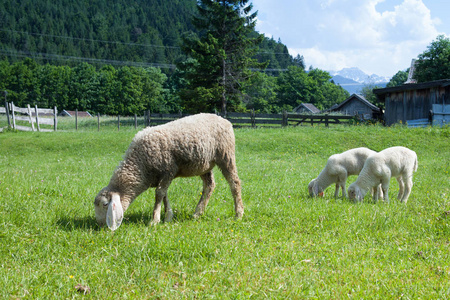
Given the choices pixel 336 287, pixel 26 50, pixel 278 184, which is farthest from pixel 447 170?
pixel 26 50

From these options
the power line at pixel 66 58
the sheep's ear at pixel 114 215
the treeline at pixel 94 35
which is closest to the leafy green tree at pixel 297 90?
the treeline at pixel 94 35

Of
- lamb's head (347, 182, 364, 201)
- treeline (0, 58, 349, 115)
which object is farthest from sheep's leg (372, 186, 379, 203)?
treeline (0, 58, 349, 115)

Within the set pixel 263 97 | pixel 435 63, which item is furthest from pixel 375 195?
pixel 263 97

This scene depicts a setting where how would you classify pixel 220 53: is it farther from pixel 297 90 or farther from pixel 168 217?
pixel 297 90

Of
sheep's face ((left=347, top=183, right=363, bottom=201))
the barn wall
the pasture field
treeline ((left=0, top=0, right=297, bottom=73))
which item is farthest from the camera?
treeline ((left=0, top=0, right=297, bottom=73))

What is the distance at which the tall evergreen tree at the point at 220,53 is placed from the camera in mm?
31641

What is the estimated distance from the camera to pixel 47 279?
326cm

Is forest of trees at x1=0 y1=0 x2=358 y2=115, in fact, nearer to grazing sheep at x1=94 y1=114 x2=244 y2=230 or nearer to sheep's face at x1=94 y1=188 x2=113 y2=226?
grazing sheep at x1=94 y1=114 x2=244 y2=230

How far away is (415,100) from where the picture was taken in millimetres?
23672

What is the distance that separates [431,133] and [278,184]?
44.8 ft

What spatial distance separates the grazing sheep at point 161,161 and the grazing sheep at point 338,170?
252 centimetres

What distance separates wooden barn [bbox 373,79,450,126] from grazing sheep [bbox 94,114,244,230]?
21.3m

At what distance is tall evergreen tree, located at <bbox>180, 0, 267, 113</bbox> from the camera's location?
31.6 metres

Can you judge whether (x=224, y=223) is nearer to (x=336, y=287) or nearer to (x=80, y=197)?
(x=336, y=287)
